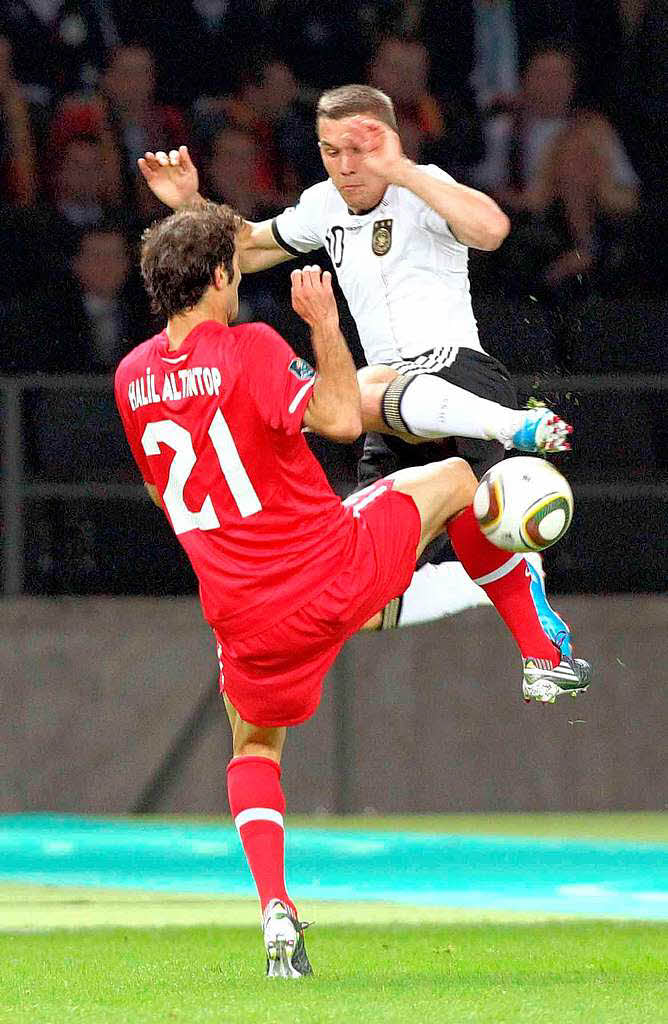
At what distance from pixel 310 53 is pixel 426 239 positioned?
18.8ft

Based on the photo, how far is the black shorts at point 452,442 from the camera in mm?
5793

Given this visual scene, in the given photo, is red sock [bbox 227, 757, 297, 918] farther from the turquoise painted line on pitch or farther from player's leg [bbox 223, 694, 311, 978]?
the turquoise painted line on pitch

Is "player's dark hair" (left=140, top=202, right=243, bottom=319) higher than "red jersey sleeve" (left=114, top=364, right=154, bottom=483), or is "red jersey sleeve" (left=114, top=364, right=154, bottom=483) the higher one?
"player's dark hair" (left=140, top=202, right=243, bottom=319)

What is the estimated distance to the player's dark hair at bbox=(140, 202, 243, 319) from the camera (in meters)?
5.00

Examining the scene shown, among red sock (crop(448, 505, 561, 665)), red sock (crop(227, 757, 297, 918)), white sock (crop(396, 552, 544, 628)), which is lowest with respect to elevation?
red sock (crop(227, 757, 297, 918))

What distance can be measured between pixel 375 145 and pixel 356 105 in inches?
5.6

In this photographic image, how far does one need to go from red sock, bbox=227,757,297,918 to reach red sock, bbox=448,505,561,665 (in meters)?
0.87

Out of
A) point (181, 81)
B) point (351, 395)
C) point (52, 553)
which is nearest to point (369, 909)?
point (351, 395)

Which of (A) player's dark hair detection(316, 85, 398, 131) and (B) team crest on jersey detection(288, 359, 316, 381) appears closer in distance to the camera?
(B) team crest on jersey detection(288, 359, 316, 381)

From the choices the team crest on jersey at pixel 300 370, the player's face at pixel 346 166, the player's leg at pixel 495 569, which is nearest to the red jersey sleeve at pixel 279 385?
the team crest on jersey at pixel 300 370

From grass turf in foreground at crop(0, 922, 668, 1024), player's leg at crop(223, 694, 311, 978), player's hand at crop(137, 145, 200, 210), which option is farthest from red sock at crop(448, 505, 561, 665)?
player's hand at crop(137, 145, 200, 210)

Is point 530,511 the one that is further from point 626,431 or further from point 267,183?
point 267,183

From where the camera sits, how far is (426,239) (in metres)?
5.88

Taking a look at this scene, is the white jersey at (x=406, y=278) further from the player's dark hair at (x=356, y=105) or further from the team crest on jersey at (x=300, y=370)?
the team crest on jersey at (x=300, y=370)
